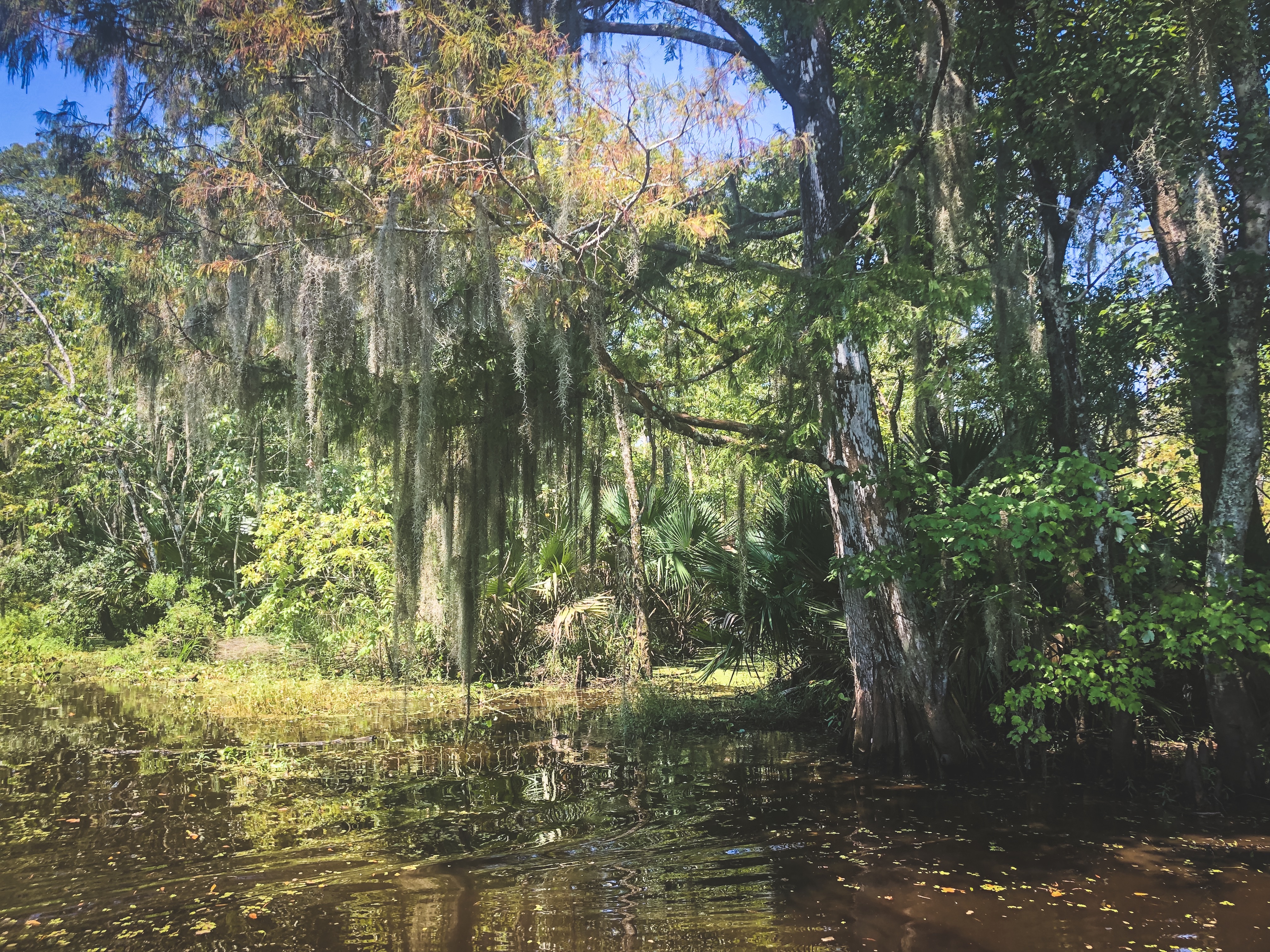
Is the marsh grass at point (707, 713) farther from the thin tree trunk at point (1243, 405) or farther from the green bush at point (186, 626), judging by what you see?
the green bush at point (186, 626)

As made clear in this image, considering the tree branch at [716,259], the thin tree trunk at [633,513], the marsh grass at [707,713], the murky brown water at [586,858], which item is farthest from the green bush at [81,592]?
the tree branch at [716,259]

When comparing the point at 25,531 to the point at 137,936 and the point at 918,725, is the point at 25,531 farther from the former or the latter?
the point at 918,725

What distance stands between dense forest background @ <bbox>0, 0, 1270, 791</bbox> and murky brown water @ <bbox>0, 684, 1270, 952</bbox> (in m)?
0.90

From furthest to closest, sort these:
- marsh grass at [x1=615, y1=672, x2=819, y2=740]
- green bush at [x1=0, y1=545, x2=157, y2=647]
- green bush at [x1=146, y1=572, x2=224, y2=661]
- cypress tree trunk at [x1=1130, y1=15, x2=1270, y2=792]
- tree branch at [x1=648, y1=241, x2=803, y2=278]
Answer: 1. green bush at [x1=0, y1=545, x2=157, y2=647]
2. green bush at [x1=146, y1=572, x2=224, y2=661]
3. marsh grass at [x1=615, y1=672, x2=819, y2=740]
4. tree branch at [x1=648, y1=241, x2=803, y2=278]
5. cypress tree trunk at [x1=1130, y1=15, x2=1270, y2=792]

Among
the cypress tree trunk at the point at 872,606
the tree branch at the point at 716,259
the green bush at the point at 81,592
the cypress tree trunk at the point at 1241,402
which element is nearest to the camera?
Result: the cypress tree trunk at the point at 1241,402

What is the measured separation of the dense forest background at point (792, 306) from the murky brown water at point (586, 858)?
2.95 feet

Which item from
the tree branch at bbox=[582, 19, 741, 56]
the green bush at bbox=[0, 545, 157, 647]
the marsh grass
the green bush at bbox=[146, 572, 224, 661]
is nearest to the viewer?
the tree branch at bbox=[582, 19, 741, 56]

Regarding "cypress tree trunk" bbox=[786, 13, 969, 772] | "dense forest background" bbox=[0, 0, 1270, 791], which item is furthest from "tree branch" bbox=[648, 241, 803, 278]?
"cypress tree trunk" bbox=[786, 13, 969, 772]

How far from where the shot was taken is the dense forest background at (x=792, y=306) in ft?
17.0

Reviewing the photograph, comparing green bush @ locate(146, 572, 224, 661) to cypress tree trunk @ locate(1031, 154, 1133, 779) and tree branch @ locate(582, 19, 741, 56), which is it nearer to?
tree branch @ locate(582, 19, 741, 56)

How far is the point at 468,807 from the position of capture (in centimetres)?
545

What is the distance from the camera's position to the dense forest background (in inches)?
204

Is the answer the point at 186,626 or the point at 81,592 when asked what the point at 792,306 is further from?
the point at 81,592

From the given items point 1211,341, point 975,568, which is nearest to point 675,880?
point 975,568
